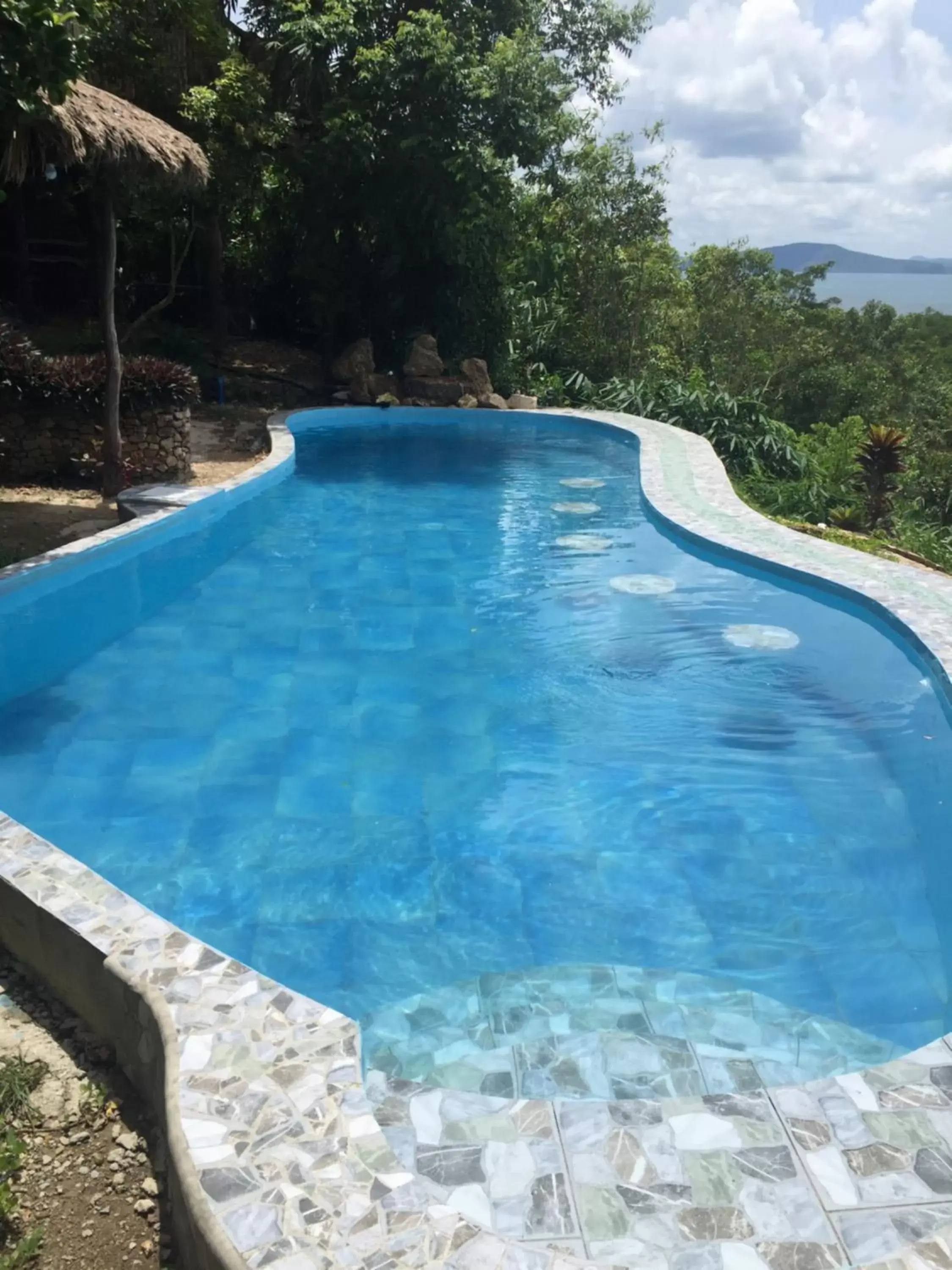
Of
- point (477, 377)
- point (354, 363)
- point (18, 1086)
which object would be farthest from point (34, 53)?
point (477, 377)

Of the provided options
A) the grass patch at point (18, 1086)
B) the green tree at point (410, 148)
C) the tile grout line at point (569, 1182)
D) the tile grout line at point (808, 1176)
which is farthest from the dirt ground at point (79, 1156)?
the green tree at point (410, 148)

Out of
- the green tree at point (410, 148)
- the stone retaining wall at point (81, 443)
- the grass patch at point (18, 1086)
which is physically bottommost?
the grass patch at point (18, 1086)

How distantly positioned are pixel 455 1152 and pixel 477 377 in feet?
49.8

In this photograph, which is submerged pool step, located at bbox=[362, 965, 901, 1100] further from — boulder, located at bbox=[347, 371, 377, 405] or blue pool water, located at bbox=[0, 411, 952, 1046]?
boulder, located at bbox=[347, 371, 377, 405]

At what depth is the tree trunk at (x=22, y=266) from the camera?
679 inches

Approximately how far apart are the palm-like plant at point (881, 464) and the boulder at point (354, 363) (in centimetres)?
819

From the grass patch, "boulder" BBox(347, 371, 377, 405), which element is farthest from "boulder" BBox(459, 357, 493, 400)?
the grass patch

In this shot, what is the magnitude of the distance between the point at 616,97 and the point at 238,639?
55.1ft

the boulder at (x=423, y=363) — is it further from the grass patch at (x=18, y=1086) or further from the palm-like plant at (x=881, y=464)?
the grass patch at (x=18, y=1086)

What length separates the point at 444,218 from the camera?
A: 49.6 ft

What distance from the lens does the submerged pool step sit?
3377mm

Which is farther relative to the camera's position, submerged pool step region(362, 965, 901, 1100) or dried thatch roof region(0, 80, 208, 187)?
dried thatch roof region(0, 80, 208, 187)

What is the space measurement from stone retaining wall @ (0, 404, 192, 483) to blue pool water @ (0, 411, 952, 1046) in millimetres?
1782

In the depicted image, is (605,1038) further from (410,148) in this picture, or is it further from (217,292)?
(217,292)
